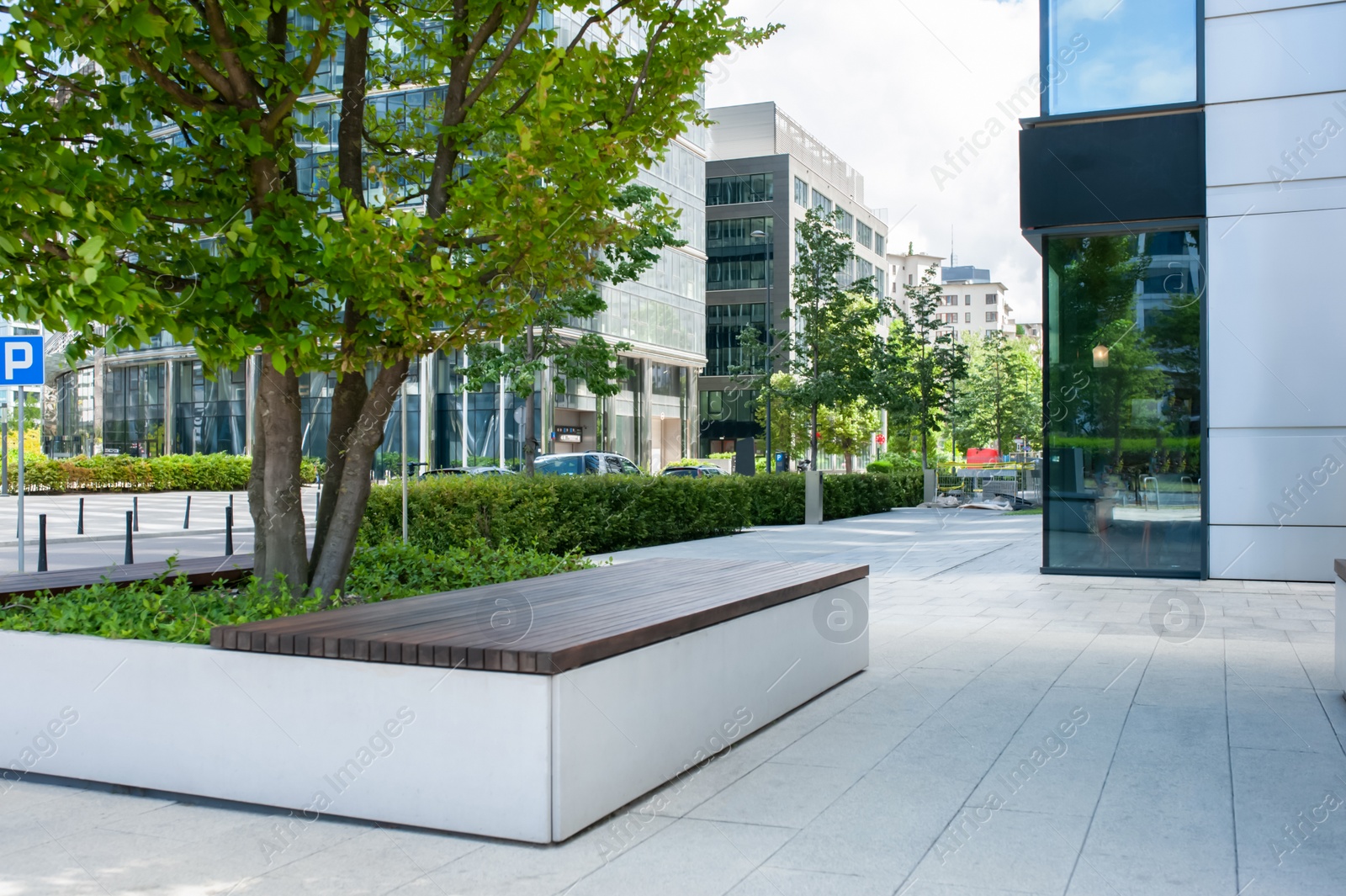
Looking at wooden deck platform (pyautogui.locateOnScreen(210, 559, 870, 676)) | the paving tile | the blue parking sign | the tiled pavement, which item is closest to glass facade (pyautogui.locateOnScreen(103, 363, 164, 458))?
the blue parking sign

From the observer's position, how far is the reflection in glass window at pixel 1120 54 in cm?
1435

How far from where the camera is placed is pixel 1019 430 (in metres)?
56.8

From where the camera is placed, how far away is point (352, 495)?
Answer: 7.02 meters

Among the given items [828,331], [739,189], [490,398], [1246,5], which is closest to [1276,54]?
[1246,5]

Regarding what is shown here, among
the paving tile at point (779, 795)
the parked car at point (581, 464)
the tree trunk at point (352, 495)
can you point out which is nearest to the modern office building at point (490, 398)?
the parked car at point (581, 464)

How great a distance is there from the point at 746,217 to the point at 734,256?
276 cm

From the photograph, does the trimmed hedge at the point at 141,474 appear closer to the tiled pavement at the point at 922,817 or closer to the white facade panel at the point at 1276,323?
the white facade panel at the point at 1276,323

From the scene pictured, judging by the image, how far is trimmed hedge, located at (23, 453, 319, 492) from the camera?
40594mm

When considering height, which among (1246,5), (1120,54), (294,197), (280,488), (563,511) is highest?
(1246,5)

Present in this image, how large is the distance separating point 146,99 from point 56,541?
57.1 ft

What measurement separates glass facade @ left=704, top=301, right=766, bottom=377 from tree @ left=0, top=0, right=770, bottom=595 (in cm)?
7147

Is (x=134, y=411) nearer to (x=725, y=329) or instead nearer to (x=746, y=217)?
(x=725, y=329)

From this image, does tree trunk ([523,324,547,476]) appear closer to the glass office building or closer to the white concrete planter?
the glass office building

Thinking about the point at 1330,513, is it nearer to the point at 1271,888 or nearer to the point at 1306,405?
the point at 1306,405
